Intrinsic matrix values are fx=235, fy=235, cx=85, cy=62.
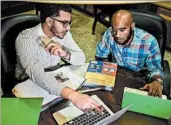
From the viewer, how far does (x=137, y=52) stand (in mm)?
1590

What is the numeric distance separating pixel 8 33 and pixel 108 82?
26.0 inches

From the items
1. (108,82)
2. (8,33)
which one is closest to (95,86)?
(108,82)

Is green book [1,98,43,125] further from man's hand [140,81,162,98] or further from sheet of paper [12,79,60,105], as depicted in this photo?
man's hand [140,81,162,98]

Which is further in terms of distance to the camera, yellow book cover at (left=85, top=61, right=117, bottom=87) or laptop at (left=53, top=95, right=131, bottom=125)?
yellow book cover at (left=85, top=61, right=117, bottom=87)

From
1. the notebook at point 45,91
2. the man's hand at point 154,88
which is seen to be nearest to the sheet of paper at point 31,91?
the notebook at point 45,91

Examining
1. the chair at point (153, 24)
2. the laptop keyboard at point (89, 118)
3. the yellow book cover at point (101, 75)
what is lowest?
the laptop keyboard at point (89, 118)

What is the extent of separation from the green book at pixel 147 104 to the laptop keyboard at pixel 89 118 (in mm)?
106

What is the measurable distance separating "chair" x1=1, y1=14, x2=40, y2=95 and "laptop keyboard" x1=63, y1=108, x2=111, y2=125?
20.4 inches

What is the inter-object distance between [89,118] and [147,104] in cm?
26

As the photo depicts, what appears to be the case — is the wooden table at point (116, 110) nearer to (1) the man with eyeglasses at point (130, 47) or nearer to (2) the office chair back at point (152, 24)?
(1) the man with eyeglasses at point (130, 47)

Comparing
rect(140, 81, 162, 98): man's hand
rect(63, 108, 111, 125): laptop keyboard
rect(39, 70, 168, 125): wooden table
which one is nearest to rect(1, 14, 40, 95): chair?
rect(39, 70, 168, 125): wooden table

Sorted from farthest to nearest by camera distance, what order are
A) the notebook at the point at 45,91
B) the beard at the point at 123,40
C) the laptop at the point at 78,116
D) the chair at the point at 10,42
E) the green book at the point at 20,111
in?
1. the beard at the point at 123,40
2. the chair at the point at 10,42
3. the notebook at the point at 45,91
4. the laptop at the point at 78,116
5. the green book at the point at 20,111

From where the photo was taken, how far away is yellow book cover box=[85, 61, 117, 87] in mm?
1234

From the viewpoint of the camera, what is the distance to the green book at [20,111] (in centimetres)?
88
